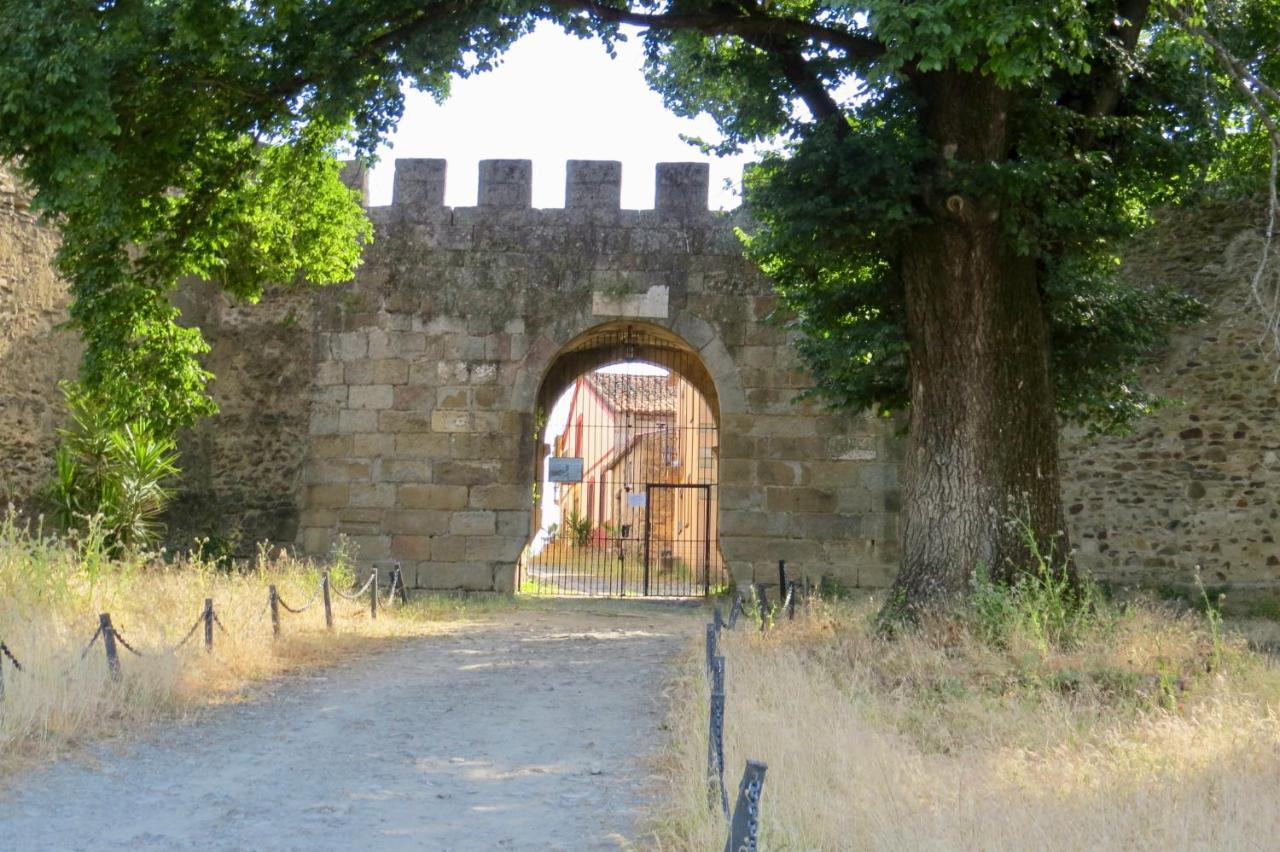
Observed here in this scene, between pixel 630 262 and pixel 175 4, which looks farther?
pixel 630 262

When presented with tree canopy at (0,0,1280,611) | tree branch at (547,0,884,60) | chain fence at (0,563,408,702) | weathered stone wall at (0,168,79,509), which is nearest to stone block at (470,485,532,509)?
chain fence at (0,563,408,702)

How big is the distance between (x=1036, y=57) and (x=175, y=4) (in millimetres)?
5047

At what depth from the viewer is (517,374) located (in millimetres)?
14406

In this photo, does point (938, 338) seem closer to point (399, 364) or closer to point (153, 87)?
point (153, 87)

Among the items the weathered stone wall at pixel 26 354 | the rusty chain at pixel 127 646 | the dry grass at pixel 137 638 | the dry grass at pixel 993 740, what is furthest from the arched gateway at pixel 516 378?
the rusty chain at pixel 127 646

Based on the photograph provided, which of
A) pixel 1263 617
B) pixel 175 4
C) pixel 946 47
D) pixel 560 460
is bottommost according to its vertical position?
pixel 1263 617

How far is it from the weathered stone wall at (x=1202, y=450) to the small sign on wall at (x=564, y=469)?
618cm

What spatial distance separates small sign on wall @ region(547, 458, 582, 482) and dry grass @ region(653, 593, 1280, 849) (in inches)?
320

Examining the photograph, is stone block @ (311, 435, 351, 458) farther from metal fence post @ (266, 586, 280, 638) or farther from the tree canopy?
metal fence post @ (266, 586, 280, 638)

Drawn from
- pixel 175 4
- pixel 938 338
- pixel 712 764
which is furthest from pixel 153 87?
pixel 712 764

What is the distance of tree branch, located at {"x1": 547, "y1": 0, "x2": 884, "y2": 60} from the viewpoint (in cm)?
866

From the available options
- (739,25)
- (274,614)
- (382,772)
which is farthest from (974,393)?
(274,614)

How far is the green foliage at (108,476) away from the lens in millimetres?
12500

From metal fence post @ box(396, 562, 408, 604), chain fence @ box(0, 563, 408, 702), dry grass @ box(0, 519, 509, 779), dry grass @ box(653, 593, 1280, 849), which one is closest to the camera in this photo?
dry grass @ box(653, 593, 1280, 849)
